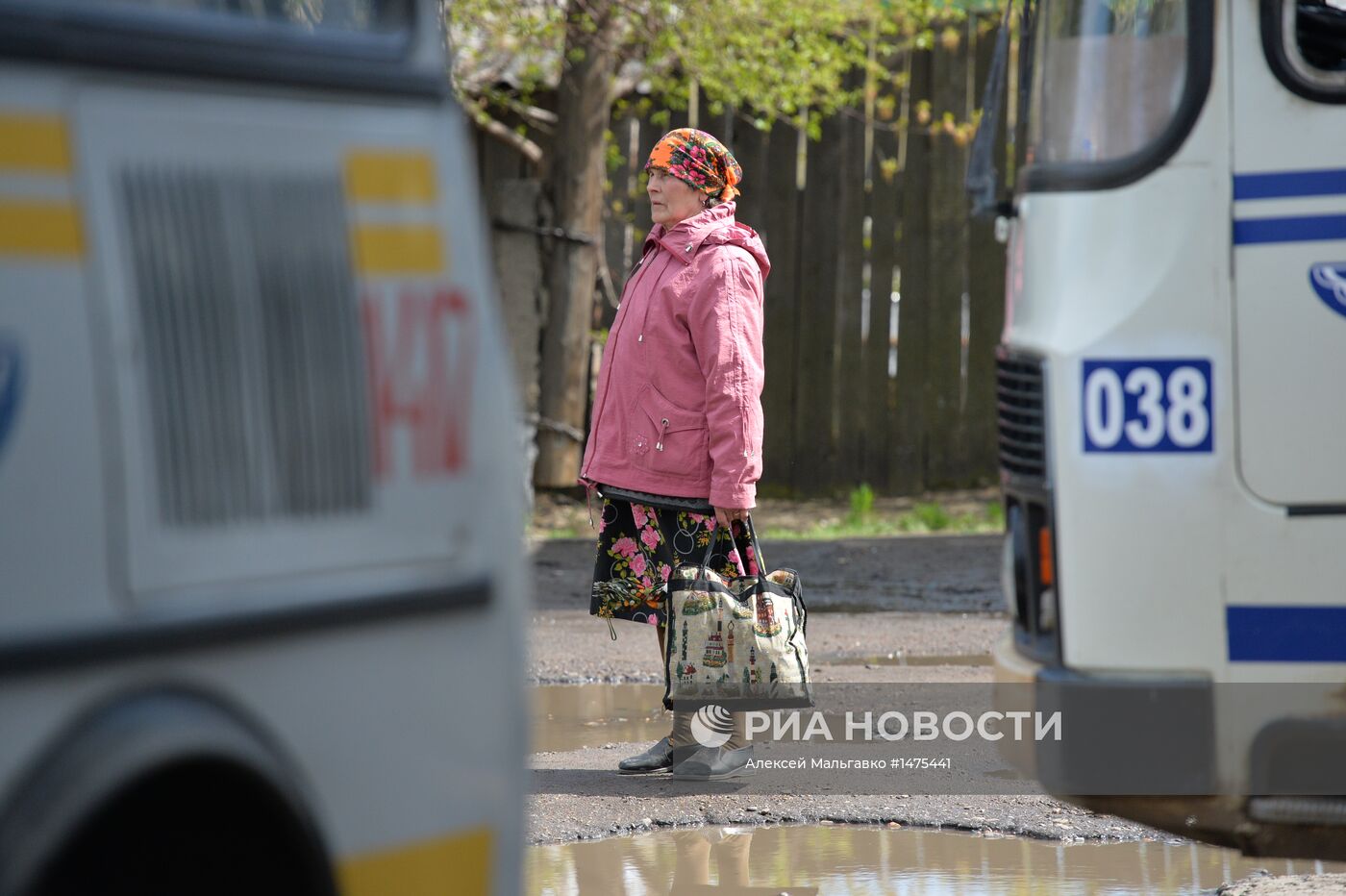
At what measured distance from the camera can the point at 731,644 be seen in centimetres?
484

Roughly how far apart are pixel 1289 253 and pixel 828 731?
2902mm

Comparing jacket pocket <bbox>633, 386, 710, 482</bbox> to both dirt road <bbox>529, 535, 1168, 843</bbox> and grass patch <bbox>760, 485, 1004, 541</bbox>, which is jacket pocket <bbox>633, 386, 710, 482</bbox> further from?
grass patch <bbox>760, 485, 1004, 541</bbox>

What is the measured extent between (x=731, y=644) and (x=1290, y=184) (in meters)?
2.17

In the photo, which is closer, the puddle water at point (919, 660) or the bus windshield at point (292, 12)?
the bus windshield at point (292, 12)

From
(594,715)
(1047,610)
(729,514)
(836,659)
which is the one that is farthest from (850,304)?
(1047,610)

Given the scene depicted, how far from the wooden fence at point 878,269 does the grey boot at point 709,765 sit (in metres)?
5.61

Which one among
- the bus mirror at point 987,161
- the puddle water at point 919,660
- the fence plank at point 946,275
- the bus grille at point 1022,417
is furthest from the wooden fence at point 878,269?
the bus grille at point 1022,417

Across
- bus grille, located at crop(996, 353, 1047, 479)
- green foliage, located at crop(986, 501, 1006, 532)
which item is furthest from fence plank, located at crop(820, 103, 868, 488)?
bus grille, located at crop(996, 353, 1047, 479)

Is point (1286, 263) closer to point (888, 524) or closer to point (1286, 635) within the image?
point (1286, 635)

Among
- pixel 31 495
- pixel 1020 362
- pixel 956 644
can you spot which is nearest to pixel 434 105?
pixel 31 495

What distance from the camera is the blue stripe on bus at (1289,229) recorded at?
3.18 m

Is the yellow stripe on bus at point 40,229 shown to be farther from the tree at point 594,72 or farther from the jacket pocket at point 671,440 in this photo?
the tree at point 594,72

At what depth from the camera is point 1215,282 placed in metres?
3.25

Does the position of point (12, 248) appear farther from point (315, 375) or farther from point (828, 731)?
point (828, 731)
